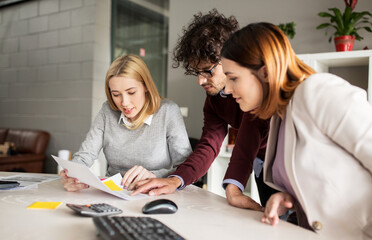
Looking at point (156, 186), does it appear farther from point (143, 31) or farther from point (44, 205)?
point (143, 31)

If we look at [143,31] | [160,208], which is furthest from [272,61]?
[143,31]

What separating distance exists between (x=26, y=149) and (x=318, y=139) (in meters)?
4.00

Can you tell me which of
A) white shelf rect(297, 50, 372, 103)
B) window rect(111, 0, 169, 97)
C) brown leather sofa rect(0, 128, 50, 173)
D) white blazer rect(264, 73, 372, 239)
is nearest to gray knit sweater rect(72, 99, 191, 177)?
white blazer rect(264, 73, 372, 239)

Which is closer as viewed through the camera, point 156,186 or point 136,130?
point 156,186

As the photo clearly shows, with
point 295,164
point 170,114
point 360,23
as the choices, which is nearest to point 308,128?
point 295,164

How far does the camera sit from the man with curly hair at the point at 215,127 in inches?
48.1

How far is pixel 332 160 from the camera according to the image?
0.84 m

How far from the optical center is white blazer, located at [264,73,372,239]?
2.64 ft

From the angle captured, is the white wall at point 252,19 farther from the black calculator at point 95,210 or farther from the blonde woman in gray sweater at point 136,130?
the black calculator at point 95,210

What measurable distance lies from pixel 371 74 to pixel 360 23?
0.55 metres

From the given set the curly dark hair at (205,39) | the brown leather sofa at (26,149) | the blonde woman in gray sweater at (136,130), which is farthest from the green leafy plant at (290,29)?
the brown leather sofa at (26,149)

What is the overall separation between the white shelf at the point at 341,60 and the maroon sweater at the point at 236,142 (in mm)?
1051

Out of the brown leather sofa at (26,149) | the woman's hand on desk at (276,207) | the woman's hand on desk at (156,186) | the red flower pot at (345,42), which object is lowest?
Answer: the brown leather sofa at (26,149)

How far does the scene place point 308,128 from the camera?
2.82 feet
